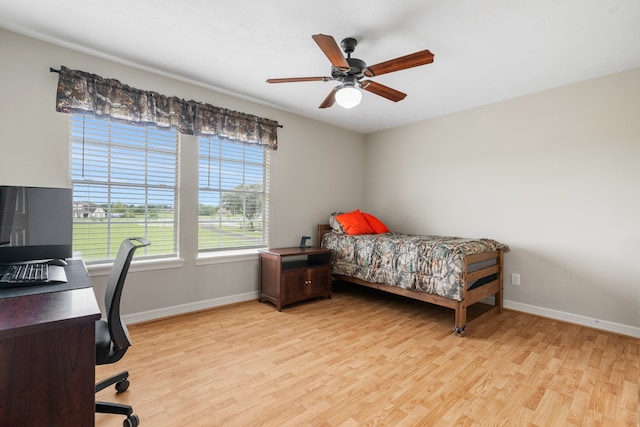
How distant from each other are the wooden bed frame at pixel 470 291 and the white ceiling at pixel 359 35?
5.98 ft

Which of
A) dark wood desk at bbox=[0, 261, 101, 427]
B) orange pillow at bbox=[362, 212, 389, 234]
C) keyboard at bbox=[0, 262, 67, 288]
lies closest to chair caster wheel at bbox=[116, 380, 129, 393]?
keyboard at bbox=[0, 262, 67, 288]

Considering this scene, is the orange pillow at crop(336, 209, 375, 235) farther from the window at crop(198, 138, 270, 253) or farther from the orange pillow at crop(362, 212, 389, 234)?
the window at crop(198, 138, 270, 253)

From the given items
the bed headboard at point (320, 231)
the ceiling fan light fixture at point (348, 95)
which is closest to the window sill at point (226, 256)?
the bed headboard at point (320, 231)

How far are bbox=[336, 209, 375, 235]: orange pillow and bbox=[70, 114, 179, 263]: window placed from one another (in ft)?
6.87

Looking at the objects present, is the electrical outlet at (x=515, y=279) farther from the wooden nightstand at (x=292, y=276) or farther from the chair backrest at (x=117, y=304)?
the chair backrest at (x=117, y=304)

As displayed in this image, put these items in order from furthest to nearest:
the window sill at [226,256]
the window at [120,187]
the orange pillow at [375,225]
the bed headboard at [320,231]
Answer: the bed headboard at [320,231], the orange pillow at [375,225], the window sill at [226,256], the window at [120,187]

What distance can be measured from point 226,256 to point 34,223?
1.77 metres

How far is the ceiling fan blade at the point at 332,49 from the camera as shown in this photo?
183 centimetres

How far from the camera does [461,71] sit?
2859mm

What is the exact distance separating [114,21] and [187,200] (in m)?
1.64

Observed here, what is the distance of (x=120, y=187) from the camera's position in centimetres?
288

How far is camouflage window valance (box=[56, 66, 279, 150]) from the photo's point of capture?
2531mm

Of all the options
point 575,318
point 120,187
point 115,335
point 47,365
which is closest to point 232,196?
point 120,187

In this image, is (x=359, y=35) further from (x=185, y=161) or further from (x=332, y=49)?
(x=185, y=161)
